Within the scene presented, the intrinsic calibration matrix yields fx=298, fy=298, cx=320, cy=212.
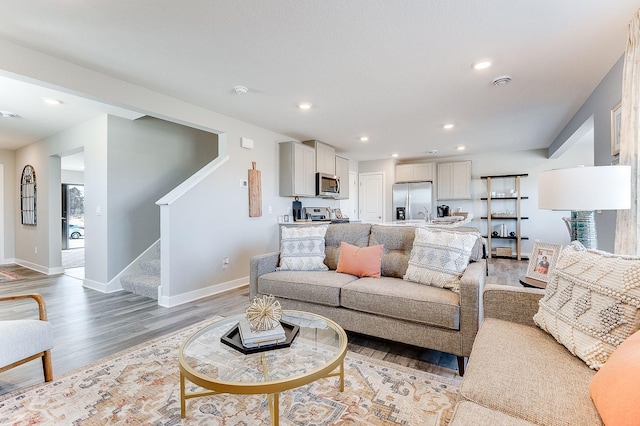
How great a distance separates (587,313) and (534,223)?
6.39m

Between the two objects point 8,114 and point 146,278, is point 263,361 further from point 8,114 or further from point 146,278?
point 8,114

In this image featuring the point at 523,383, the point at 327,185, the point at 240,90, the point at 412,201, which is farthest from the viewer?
the point at 412,201

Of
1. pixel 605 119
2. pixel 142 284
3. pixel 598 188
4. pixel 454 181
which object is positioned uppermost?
pixel 605 119

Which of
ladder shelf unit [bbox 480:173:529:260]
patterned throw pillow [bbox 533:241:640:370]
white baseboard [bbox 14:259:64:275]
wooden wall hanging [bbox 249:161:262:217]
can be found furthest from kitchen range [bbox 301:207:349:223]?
white baseboard [bbox 14:259:64:275]

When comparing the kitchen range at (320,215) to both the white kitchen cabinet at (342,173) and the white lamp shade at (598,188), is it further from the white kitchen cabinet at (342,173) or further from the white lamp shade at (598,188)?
the white lamp shade at (598,188)

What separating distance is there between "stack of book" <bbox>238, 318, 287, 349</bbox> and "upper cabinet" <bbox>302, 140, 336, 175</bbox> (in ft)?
13.6

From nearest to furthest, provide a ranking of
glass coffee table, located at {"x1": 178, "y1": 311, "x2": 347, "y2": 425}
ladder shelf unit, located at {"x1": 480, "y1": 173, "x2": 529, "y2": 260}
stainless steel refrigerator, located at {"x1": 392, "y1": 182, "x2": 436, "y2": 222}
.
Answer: glass coffee table, located at {"x1": 178, "y1": 311, "x2": 347, "y2": 425}, ladder shelf unit, located at {"x1": 480, "y1": 173, "x2": 529, "y2": 260}, stainless steel refrigerator, located at {"x1": 392, "y1": 182, "x2": 436, "y2": 222}

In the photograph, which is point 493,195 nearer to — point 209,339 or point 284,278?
point 284,278

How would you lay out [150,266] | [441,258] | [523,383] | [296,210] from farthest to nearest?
[296,210]
[150,266]
[441,258]
[523,383]

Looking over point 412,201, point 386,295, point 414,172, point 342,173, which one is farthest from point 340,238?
point 414,172

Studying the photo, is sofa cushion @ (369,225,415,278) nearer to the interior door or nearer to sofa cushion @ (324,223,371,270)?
sofa cushion @ (324,223,371,270)

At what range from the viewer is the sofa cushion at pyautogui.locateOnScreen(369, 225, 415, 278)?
2.74 metres

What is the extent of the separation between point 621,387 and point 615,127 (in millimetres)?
2719

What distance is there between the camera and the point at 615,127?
2.55 metres
